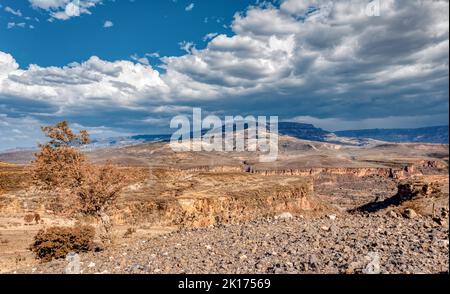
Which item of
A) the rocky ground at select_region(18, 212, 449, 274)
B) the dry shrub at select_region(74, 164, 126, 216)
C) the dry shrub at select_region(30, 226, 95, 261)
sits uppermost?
the dry shrub at select_region(74, 164, 126, 216)

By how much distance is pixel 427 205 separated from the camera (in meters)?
24.4

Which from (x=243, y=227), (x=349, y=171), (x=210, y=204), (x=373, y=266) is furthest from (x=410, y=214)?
(x=349, y=171)

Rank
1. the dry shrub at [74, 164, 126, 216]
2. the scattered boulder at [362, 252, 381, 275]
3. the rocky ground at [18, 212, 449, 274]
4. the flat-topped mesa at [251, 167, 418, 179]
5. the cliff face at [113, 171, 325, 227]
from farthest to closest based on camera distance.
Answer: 1. the flat-topped mesa at [251, 167, 418, 179]
2. the cliff face at [113, 171, 325, 227]
3. the dry shrub at [74, 164, 126, 216]
4. the rocky ground at [18, 212, 449, 274]
5. the scattered boulder at [362, 252, 381, 275]

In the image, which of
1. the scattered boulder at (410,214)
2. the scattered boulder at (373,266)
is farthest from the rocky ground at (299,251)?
the scattered boulder at (410,214)

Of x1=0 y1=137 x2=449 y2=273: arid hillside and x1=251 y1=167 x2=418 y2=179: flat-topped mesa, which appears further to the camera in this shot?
x1=251 y1=167 x2=418 y2=179: flat-topped mesa

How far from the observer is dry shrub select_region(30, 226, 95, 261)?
20922mm

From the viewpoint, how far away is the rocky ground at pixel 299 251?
11.3 meters

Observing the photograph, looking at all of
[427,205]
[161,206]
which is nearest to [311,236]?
[427,205]

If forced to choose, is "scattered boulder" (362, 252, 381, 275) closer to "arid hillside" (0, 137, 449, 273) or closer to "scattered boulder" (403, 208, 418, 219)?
"arid hillside" (0, 137, 449, 273)

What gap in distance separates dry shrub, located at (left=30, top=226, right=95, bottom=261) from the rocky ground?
10.3 ft

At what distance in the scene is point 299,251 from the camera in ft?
44.3

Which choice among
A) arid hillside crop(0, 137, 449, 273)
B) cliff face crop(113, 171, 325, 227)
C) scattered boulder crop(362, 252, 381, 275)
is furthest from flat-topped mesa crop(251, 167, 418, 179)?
scattered boulder crop(362, 252, 381, 275)

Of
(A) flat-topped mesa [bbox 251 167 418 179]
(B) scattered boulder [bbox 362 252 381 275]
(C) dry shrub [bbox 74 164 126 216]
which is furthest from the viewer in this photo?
(A) flat-topped mesa [bbox 251 167 418 179]

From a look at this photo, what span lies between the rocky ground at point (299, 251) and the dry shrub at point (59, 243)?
10.3 ft
